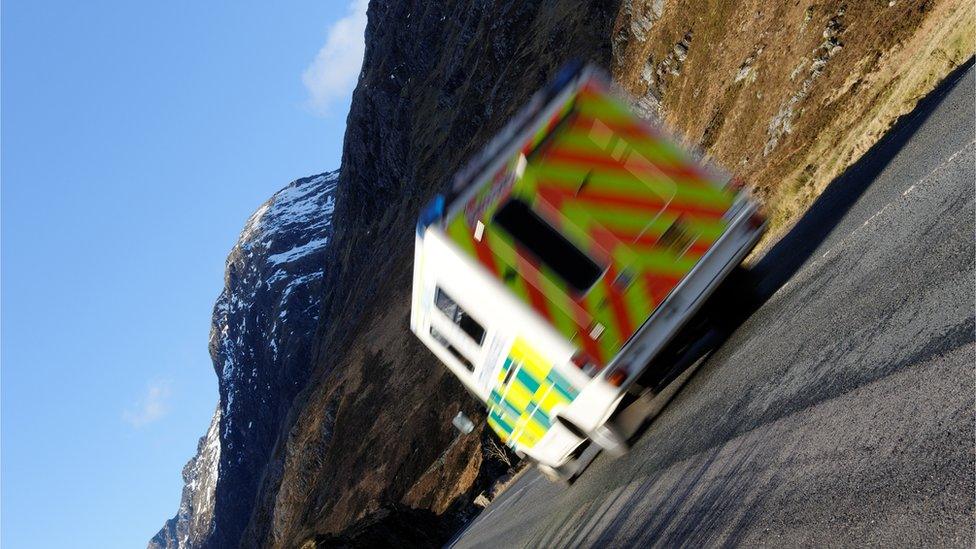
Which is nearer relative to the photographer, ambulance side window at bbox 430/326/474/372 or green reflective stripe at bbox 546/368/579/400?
green reflective stripe at bbox 546/368/579/400

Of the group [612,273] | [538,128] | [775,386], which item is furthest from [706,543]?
[538,128]

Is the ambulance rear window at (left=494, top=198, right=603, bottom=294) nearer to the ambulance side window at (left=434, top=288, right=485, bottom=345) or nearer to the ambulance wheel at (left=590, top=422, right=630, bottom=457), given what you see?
the ambulance side window at (left=434, top=288, right=485, bottom=345)

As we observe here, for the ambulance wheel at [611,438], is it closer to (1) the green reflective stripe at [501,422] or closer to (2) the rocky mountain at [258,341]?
(1) the green reflective stripe at [501,422]

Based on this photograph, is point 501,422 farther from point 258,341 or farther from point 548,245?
point 258,341

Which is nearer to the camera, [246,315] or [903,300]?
[903,300]

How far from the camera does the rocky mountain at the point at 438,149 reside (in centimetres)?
1267

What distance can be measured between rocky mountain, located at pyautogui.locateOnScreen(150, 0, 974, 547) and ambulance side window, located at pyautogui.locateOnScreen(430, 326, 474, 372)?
4.80 meters

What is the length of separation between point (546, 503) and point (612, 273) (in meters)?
6.18

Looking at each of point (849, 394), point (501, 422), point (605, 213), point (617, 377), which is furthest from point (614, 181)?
point (501, 422)

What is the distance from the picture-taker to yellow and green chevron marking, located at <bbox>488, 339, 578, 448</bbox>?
853 cm

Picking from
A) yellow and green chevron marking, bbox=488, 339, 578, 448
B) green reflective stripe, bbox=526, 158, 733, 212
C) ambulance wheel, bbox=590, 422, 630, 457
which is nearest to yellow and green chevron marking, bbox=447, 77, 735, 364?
green reflective stripe, bbox=526, 158, 733, 212

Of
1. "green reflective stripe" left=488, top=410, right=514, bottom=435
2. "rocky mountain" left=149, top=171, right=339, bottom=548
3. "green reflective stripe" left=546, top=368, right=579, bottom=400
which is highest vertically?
"rocky mountain" left=149, top=171, right=339, bottom=548

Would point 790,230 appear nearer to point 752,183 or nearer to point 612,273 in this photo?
point 612,273

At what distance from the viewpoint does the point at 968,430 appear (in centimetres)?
335
